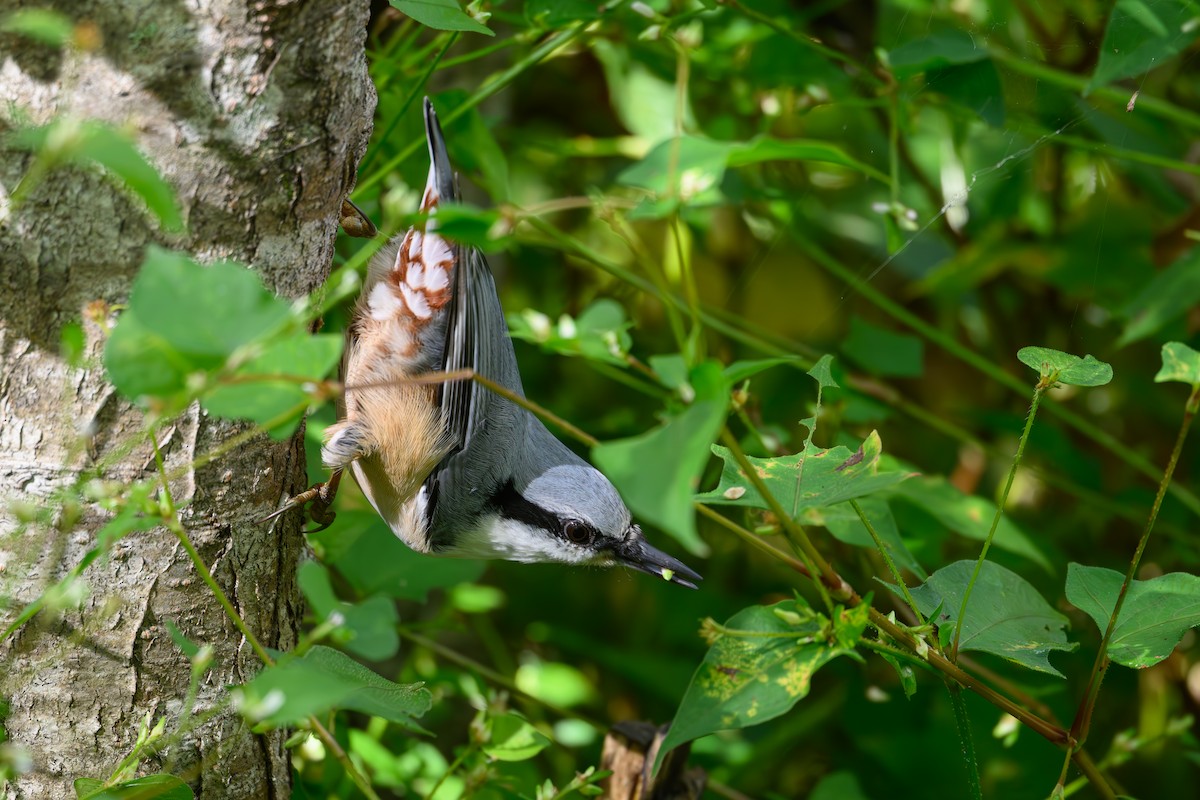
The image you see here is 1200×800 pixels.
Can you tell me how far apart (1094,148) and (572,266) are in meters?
A: 1.67

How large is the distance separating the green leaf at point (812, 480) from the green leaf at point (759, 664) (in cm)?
12

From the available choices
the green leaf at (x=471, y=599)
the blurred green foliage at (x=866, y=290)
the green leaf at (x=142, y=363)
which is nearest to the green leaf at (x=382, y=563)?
the blurred green foliage at (x=866, y=290)

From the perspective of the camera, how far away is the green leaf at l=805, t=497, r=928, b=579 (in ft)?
5.09

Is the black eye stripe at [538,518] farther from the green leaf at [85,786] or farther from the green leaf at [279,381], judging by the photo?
the green leaf at [279,381]

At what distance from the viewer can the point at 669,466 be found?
0.82 metres

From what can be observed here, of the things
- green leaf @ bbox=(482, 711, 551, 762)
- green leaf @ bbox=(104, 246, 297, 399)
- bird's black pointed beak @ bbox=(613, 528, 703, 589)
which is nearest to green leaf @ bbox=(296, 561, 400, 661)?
green leaf @ bbox=(482, 711, 551, 762)

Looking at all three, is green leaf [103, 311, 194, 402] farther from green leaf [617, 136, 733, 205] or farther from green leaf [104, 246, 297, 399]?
green leaf [617, 136, 733, 205]

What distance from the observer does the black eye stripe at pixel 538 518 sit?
2.21 meters

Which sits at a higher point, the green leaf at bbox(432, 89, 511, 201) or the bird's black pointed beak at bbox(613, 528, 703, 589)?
the green leaf at bbox(432, 89, 511, 201)

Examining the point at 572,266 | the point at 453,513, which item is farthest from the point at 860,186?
the point at 453,513

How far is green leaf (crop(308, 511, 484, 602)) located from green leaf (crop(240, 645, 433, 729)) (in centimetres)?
62

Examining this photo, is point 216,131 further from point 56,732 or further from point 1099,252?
point 1099,252

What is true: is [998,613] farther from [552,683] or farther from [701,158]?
[552,683]

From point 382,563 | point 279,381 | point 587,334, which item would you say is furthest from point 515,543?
point 279,381
